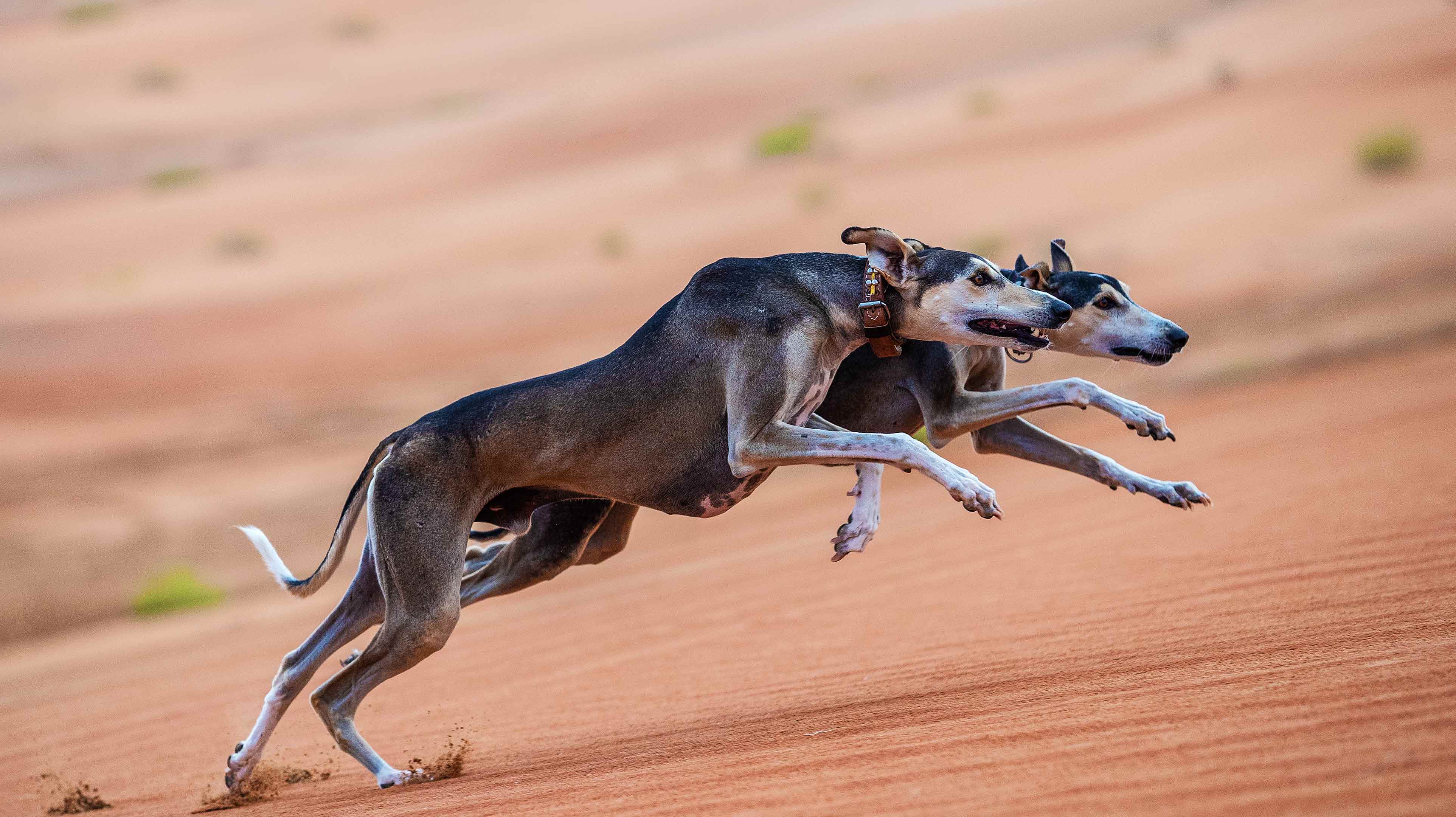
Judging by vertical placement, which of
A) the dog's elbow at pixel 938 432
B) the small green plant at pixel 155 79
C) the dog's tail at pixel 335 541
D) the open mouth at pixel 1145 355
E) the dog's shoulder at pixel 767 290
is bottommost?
the small green plant at pixel 155 79

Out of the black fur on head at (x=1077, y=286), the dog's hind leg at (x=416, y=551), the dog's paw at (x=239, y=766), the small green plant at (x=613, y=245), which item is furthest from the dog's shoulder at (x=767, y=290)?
the small green plant at (x=613, y=245)

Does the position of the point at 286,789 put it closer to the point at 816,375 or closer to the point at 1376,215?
the point at 816,375

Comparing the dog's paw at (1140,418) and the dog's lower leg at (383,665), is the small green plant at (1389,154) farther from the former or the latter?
the dog's lower leg at (383,665)

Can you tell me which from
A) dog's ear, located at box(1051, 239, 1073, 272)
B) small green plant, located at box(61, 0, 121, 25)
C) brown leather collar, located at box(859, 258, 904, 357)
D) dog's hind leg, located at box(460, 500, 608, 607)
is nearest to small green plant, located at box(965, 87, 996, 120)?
dog's ear, located at box(1051, 239, 1073, 272)

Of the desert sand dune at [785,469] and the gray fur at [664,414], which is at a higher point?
the gray fur at [664,414]

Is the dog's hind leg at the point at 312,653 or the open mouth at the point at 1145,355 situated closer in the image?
the dog's hind leg at the point at 312,653

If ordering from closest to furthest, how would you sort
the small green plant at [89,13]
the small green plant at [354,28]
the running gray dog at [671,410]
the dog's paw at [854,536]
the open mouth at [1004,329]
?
the running gray dog at [671,410], the open mouth at [1004,329], the dog's paw at [854,536], the small green plant at [354,28], the small green plant at [89,13]
